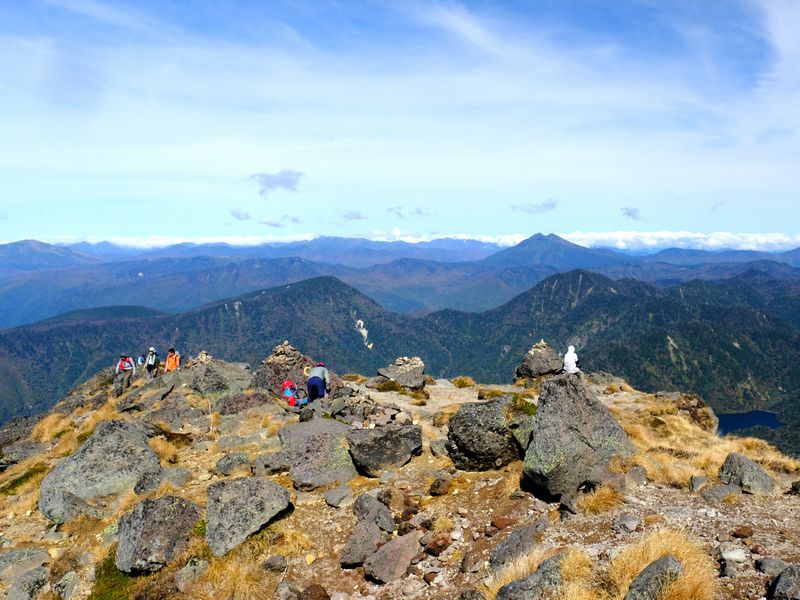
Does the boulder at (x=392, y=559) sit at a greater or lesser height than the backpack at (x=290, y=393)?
greater

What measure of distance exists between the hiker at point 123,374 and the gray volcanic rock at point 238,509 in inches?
1255

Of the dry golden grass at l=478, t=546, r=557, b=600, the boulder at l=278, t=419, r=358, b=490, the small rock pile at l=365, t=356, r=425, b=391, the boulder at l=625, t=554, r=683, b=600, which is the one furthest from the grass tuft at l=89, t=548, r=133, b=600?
the small rock pile at l=365, t=356, r=425, b=391

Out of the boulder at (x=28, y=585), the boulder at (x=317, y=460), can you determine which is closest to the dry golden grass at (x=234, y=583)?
the boulder at (x=317, y=460)

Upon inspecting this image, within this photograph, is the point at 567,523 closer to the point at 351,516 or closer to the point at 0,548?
the point at 351,516

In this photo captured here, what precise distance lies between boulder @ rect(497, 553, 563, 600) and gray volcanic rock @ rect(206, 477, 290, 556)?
8287mm

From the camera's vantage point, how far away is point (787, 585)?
8.79 m

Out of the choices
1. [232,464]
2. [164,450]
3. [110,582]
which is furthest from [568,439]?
[164,450]

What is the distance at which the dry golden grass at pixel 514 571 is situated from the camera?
10.5 meters

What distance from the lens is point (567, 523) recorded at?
43.4 feet

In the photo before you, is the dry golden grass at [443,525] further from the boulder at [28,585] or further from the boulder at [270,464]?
the boulder at [28,585]

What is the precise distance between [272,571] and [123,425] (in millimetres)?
13580

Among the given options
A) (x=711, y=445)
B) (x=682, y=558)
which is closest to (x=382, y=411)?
(x=711, y=445)

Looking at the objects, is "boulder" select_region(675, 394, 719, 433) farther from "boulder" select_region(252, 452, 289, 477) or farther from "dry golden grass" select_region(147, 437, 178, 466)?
"dry golden grass" select_region(147, 437, 178, 466)

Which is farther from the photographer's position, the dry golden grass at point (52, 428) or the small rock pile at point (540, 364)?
the small rock pile at point (540, 364)
